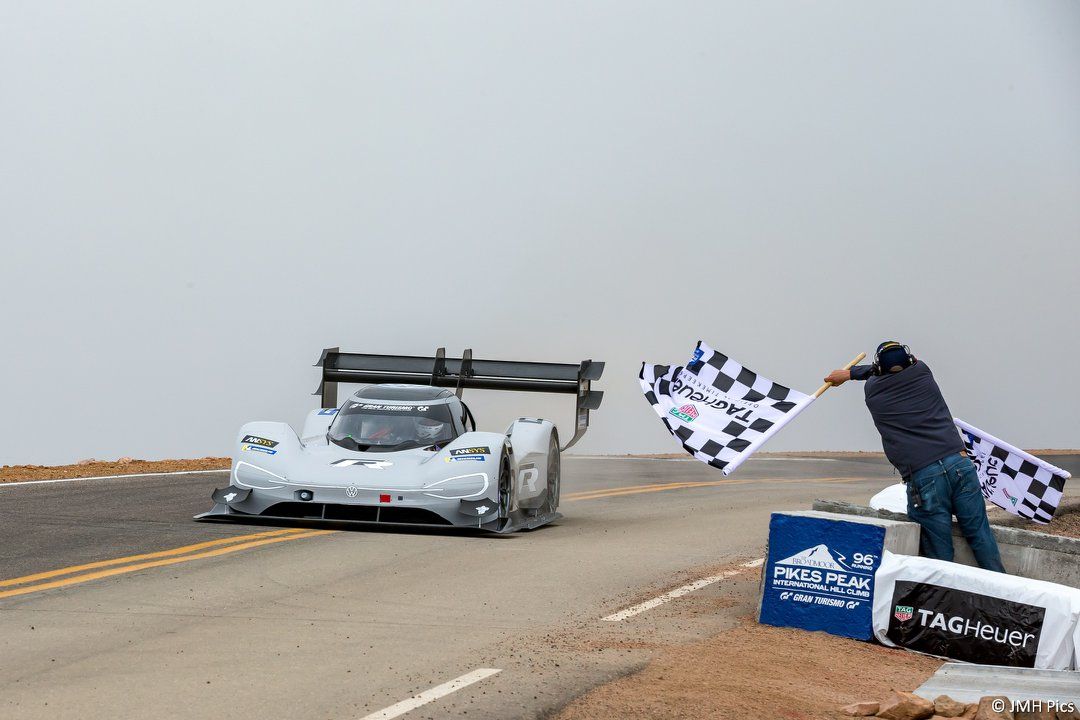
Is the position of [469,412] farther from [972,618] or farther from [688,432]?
[972,618]

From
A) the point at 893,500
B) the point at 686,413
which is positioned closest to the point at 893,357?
the point at 686,413

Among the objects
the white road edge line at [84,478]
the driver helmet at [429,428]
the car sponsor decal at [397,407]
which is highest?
the car sponsor decal at [397,407]

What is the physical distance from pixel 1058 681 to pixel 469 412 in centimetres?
761

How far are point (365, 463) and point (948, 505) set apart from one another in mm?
5156

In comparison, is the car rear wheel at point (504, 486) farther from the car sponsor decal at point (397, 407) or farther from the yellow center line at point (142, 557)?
the yellow center line at point (142, 557)

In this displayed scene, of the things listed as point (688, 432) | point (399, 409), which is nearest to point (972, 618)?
point (688, 432)

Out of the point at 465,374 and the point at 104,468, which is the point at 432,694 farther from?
the point at 104,468

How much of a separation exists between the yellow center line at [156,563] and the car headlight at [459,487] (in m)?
0.98

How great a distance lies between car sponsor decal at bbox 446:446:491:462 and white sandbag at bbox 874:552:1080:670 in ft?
14.6

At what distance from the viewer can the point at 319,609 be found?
282 inches

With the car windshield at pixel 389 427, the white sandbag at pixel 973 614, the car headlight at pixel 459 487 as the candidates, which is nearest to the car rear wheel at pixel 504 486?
the car headlight at pixel 459 487

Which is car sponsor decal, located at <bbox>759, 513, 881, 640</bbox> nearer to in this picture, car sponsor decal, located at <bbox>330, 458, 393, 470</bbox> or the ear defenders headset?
the ear defenders headset

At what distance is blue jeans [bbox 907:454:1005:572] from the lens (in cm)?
779

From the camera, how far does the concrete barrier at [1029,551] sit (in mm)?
8227
